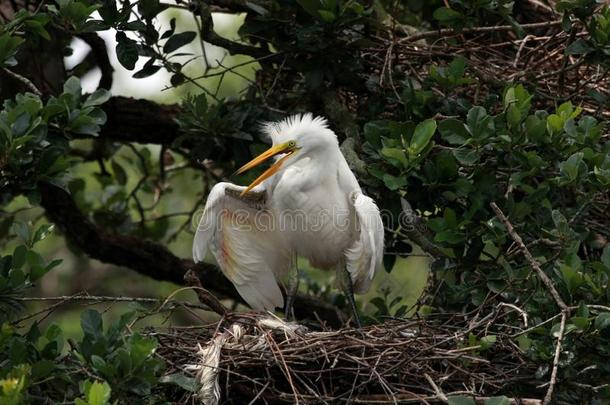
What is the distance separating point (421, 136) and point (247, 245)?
1308 mm

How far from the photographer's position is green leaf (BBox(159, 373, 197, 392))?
13.2ft

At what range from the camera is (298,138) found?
5164 mm

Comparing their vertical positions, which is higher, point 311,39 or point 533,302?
point 311,39

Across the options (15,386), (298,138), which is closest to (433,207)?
(298,138)

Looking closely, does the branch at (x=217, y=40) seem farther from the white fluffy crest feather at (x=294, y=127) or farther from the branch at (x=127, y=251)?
the branch at (x=127, y=251)

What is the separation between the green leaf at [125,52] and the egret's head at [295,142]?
2.29 feet

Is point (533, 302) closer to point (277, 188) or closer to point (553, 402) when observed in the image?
point (553, 402)

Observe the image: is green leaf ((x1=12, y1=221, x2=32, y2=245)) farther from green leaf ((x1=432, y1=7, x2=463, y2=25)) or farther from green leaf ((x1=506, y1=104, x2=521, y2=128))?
green leaf ((x1=432, y1=7, x2=463, y2=25))

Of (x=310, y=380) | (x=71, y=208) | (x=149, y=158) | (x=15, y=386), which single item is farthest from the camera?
(x=149, y=158)

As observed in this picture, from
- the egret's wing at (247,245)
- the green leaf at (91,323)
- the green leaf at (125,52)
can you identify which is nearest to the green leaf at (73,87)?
the green leaf at (125,52)

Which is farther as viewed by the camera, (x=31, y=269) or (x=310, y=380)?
(x=310, y=380)

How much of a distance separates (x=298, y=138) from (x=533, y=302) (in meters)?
1.43

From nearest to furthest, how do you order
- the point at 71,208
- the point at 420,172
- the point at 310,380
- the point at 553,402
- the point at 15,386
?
the point at 15,386, the point at 553,402, the point at 310,380, the point at 420,172, the point at 71,208

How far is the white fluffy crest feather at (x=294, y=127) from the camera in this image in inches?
203
